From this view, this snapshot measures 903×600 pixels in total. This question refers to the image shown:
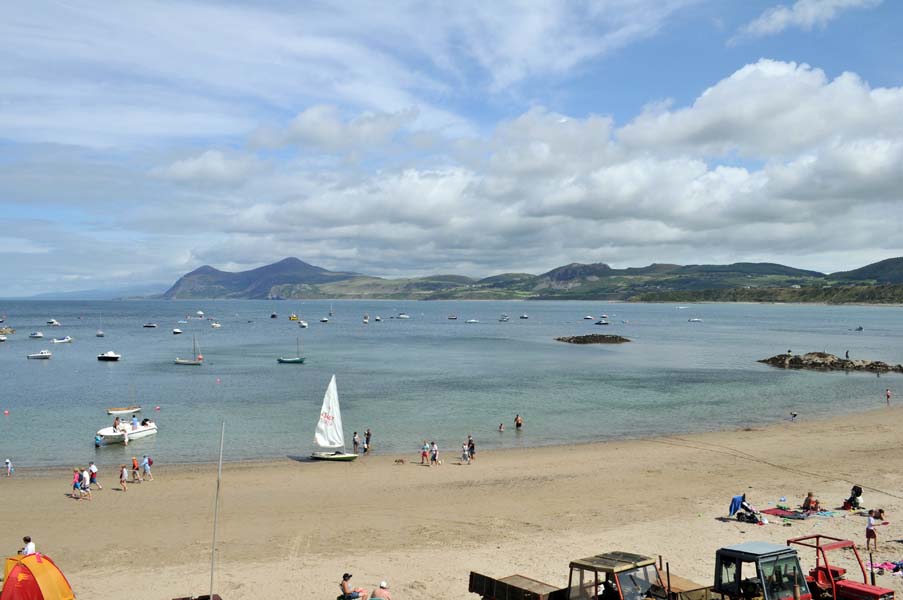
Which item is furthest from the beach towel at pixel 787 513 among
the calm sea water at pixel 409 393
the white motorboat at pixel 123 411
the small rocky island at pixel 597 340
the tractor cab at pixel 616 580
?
the small rocky island at pixel 597 340

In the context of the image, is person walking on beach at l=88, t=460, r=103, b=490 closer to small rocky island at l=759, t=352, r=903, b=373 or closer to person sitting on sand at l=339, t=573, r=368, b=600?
person sitting on sand at l=339, t=573, r=368, b=600

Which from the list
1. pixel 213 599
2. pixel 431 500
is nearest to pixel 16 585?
pixel 213 599

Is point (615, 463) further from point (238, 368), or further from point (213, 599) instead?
point (238, 368)

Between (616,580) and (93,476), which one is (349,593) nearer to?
(616,580)

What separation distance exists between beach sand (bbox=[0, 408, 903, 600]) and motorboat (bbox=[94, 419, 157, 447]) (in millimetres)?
7344

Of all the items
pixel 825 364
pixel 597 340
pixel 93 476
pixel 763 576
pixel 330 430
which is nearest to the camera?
pixel 763 576

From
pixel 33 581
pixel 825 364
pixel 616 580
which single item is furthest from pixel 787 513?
pixel 825 364

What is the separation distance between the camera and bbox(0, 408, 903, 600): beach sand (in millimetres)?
21359

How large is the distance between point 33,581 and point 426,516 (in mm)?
14305

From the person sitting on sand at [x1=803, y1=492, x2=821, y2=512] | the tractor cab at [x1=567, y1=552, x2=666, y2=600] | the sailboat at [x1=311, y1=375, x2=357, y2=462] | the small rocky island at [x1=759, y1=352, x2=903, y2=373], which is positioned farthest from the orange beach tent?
the small rocky island at [x1=759, y1=352, x2=903, y2=373]

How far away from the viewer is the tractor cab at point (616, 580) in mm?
14844

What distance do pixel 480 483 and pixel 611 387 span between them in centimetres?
4258

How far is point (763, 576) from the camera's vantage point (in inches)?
595

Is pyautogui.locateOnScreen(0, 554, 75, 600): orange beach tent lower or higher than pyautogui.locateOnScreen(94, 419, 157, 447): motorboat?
higher
